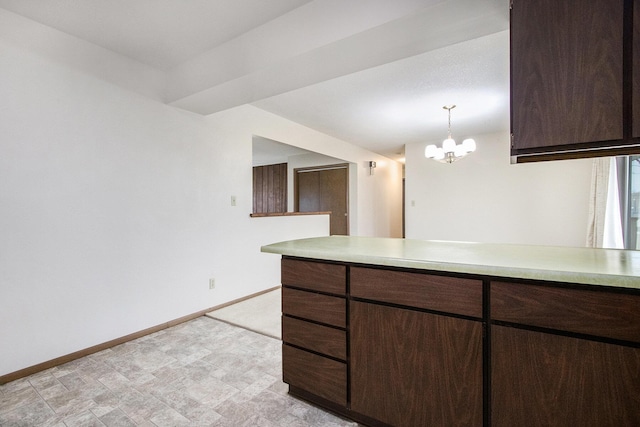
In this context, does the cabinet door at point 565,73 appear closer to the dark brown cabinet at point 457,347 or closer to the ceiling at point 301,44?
the ceiling at point 301,44

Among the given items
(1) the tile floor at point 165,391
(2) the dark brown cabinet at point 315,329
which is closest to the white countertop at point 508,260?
(2) the dark brown cabinet at point 315,329

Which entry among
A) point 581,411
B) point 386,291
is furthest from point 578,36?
point 581,411

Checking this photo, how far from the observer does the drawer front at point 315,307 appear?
159 centimetres

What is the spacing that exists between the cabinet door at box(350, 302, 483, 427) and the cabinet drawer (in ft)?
0.25

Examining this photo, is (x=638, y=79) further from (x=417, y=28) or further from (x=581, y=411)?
(x=581, y=411)

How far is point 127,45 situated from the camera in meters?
2.35

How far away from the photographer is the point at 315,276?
1.66m

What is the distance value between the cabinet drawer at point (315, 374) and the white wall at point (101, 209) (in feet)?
5.53

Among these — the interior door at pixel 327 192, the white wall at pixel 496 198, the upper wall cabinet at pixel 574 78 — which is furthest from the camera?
the interior door at pixel 327 192

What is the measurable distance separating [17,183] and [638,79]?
132 inches

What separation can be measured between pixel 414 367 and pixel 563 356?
0.57 metres

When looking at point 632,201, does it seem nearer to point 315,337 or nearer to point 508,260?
point 508,260

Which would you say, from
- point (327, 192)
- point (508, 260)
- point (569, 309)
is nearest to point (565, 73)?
point (508, 260)

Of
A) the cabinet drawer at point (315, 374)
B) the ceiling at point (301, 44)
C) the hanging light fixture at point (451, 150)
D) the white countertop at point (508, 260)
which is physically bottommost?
the cabinet drawer at point (315, 374)
